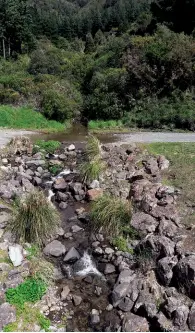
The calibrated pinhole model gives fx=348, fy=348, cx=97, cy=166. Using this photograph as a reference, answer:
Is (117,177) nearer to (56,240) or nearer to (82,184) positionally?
(82,184)

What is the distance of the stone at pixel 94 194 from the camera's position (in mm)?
14322

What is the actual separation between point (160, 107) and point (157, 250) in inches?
787

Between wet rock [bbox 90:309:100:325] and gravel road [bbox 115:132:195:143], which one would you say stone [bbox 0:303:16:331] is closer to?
wet rock [bbox 90:309:100:325]

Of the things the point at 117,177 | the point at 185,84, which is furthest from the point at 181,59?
the point at 117,177

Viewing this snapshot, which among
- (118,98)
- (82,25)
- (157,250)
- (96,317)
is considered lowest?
(96,317)

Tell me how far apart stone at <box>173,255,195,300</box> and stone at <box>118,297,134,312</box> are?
131 cm

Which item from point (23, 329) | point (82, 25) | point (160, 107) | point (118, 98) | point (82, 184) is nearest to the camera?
point (23, 329)

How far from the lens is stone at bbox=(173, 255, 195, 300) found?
8438 millimetres

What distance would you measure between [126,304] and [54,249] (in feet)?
10.3

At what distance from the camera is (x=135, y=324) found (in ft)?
26.5

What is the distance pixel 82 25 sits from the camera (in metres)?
84.1

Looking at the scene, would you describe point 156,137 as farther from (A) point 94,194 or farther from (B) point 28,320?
(B) point 28,320

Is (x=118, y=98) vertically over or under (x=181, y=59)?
under

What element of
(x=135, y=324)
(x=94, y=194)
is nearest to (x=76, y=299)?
(x=135, y=324)
